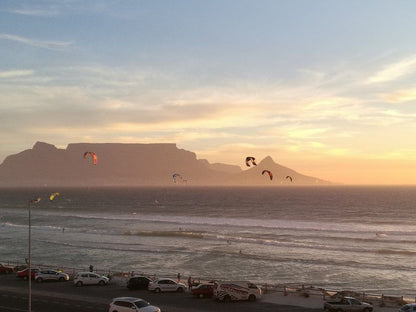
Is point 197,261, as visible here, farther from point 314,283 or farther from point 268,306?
point 268,306

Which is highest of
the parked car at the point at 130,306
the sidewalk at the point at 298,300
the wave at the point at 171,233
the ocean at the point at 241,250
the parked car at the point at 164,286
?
the parked car at the point at 130,306

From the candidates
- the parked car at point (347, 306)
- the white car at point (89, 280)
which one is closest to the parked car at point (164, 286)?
the white car at point (89, 280)

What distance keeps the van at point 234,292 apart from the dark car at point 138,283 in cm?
597

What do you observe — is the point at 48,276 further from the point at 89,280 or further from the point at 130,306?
the point at 130,306

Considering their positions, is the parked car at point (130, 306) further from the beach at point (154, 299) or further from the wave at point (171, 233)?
the wave at point (171, 233)

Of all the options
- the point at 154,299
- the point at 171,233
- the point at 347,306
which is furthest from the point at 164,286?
the point at 171,233

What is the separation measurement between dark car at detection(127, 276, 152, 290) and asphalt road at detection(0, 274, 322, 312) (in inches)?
20.2

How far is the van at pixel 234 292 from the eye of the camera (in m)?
30.6

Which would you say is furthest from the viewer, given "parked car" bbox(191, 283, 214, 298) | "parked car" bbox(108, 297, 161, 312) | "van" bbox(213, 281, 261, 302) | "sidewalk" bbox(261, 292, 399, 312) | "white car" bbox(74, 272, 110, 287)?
"white car" bbox(74, 272, 110, 287)

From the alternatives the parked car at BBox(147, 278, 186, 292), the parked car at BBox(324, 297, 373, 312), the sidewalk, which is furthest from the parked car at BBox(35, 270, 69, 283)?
the parked car at BBox(324, 297, 373, 312)

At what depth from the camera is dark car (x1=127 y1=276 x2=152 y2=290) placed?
34222 mm

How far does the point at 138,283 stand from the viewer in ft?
113

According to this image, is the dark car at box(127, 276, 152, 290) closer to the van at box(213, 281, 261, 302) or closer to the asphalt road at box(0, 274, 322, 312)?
the asphalt road at box(0, 274, 322, 312)

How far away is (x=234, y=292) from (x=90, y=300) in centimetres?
923
